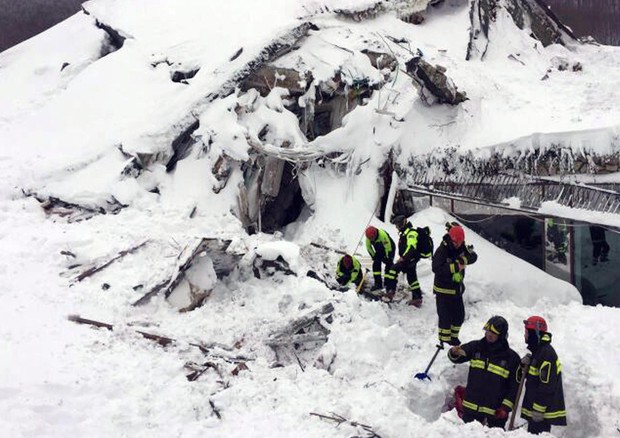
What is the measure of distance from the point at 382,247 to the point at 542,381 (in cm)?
321

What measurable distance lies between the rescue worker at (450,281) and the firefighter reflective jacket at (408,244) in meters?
0.78

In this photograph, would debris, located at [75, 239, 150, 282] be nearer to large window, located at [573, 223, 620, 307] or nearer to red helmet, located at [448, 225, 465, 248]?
red helmet, located at [448, 225, 465, 248]

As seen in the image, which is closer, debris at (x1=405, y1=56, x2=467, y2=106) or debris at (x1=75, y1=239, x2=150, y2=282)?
debris at (x1=75, y1=239, x2=150, y2=282)

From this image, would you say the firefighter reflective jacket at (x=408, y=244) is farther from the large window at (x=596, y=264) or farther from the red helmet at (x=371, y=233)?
the large window at (x=596, y=264)

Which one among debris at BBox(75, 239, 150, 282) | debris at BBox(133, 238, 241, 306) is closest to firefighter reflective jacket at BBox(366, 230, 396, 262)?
debris at BBox(133, 238, 241, 306)

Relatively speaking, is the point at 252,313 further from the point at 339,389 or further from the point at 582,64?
the point at 582,64

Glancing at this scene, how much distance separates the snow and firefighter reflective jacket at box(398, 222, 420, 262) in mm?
811

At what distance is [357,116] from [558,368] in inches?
240

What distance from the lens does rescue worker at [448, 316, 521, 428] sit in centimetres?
488

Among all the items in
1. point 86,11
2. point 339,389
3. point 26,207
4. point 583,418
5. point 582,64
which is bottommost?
point 583,418

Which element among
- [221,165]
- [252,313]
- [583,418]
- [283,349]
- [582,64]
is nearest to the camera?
[583,418]

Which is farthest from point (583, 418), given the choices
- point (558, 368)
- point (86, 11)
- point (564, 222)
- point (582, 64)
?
point (86, 11)

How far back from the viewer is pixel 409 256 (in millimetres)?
7199

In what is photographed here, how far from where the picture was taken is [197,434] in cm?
467
